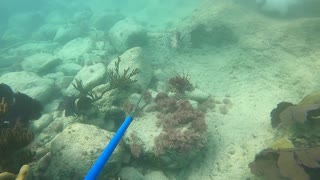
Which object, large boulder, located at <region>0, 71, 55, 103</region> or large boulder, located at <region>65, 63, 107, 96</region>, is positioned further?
large boulder, located at <region>0, 71, 55, 103</region>

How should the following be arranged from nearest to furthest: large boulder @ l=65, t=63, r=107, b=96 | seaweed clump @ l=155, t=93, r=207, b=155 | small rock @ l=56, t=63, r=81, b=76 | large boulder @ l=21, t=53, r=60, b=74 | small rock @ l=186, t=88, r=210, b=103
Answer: seaweed clump @ l=155, t=93, r=207, b=155 < small rock @ l=186, t=88, r=210, b=103 < large boulder @ l=65, t=63, r=107, b=96 < small rock @ l=56, t=63, r=81, b=76 < large boulder @ l=21, t=53, r=60, b=74

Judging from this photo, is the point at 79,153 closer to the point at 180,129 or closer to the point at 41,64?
the point at 180,129

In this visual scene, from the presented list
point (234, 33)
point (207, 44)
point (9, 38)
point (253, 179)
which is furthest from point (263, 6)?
point (9, 38)

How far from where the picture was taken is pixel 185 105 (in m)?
6.79

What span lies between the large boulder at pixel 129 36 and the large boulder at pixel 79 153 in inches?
286

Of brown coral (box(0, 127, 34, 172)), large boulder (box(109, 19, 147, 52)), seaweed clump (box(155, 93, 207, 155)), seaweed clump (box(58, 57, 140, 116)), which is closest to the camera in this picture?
brown coral (box(0, 127, 34, 172))

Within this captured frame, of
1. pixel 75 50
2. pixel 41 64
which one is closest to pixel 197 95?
pixel 41 64

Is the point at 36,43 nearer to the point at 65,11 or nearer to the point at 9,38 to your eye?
the point at 9,38

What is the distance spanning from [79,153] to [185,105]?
9.43ft

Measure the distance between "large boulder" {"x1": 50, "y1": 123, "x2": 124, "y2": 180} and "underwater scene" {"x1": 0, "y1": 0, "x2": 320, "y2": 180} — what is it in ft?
0.07

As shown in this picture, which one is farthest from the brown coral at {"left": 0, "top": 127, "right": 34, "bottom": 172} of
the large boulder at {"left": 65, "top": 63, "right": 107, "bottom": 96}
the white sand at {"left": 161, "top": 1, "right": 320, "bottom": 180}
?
the large boulder at {"left": 65, "top": 63, "right": 107, "bottom": 96}

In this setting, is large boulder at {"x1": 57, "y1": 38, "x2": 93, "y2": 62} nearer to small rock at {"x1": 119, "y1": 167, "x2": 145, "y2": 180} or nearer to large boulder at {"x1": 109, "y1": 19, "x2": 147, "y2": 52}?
large boulder at {"x1": 109, "y1": 19, "x2": 147, "y2": 52}

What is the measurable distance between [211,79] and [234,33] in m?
2.46

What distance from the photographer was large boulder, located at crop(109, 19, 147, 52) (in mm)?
12305
